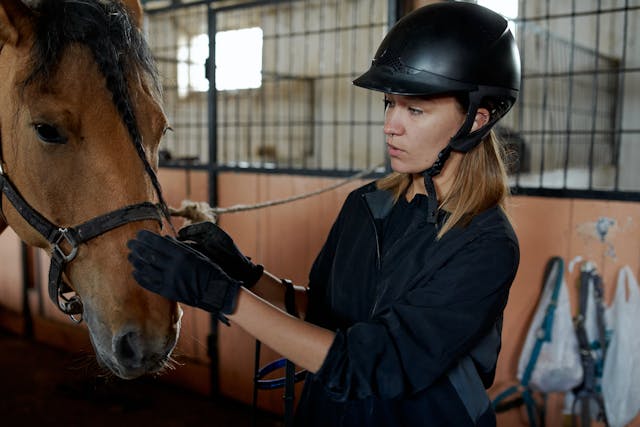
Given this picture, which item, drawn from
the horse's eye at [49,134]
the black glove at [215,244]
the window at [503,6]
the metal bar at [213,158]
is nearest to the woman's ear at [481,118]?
the black glove at [215,244]

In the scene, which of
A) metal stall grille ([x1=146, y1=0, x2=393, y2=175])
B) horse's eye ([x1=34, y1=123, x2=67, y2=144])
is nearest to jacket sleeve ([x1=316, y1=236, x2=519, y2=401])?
horse's eye ([x1=34, y1=123, x2=67, y2=144])

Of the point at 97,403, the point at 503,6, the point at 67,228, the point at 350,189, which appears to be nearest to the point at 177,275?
the point at 67,228

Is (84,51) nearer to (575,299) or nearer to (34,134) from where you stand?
(34,134)

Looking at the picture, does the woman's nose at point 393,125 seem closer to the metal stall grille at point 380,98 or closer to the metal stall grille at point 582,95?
the metal stall grille at point 380,98

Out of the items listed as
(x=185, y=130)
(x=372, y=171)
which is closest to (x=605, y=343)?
(x=372, y=171)

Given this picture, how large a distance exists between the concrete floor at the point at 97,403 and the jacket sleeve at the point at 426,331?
2.25 meters

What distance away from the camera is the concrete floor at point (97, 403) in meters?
3.02

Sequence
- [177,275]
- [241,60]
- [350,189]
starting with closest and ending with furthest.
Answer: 1. [177,275]
2. [350,189]
3. [241,60]

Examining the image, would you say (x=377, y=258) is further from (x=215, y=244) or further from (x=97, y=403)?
(x=97, y=403)

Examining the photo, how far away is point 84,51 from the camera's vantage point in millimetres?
1104

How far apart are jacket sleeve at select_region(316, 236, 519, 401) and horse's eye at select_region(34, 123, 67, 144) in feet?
2.08

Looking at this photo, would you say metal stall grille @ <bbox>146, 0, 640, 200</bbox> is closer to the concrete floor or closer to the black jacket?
the black jacket

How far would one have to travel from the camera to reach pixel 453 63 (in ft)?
3.67

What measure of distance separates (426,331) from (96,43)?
0.83m
